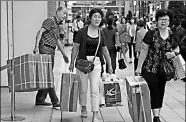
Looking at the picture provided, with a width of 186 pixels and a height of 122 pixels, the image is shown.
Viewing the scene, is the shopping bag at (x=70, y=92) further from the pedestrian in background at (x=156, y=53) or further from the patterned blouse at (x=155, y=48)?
the patterned blouse at (x=155, y=48)

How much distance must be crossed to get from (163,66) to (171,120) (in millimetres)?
1320

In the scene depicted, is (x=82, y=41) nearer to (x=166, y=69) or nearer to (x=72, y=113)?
(x=166, y=69)

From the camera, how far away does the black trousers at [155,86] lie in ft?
22.1

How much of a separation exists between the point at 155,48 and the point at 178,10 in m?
10.4

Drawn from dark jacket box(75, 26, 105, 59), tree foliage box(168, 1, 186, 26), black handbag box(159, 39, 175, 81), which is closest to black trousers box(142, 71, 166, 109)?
black handbag box(159, 39, 175, 81)

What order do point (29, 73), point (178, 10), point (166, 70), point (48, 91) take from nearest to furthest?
point (166, 70), point (29, 73), point (48, 91), point (178, 10)

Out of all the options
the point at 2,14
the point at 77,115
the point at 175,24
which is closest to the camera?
the point at 77,115

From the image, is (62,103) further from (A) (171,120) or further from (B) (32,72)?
(A) (171,120)

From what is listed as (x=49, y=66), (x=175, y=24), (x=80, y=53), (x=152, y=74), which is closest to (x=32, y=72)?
(x=49, y=66)

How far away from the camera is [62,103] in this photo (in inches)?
287

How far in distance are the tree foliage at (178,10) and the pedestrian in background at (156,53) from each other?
30.0ft

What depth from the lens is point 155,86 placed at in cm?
677

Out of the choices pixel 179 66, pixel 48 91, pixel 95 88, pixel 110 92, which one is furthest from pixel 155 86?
pixel 48 91

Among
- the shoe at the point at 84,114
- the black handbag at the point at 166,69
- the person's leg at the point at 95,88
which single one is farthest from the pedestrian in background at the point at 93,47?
the black handbag at the point at 166,69
